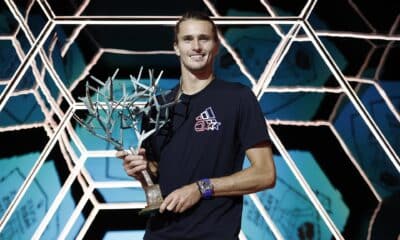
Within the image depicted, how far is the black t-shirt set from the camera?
1.46 m

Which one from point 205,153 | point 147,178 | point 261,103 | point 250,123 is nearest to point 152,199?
point 147,178

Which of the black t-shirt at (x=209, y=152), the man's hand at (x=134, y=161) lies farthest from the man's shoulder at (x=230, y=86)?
the man's hand at (x=134, y=161)

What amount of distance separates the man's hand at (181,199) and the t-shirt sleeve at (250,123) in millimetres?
180

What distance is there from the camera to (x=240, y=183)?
4.72 ft

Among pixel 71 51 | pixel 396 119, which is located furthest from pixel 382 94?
pixel 71 51

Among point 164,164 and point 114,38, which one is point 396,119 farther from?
point 164,164

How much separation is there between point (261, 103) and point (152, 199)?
4.76ft

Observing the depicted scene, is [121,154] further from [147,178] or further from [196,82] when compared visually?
[196,82]

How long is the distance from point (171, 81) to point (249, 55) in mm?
396

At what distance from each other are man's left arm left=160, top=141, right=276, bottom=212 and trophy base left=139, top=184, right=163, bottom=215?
0.16 ft

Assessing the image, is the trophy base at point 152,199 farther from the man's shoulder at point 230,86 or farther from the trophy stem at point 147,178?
the man's shoulder at point 230,86

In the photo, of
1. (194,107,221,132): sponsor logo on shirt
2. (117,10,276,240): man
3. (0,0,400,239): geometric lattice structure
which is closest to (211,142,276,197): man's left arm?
(117,10,276,240): man

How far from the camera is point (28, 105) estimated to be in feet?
9.49

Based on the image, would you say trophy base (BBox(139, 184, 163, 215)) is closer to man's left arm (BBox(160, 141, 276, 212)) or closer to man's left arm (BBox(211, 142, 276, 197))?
man's left arm (BBox(160, 141, 276, 212))
